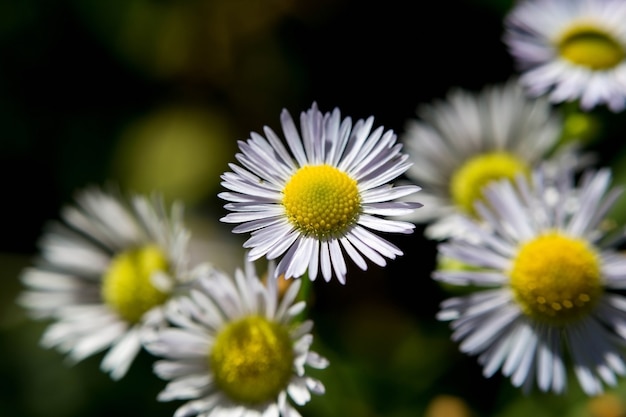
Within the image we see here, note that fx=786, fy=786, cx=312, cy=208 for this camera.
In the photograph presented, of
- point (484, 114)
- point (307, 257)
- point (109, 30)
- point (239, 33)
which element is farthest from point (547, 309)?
point (109, 30)

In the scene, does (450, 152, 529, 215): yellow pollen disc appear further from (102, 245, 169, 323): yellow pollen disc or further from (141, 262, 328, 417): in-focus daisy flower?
(102, 245, 169, 323): yellow pollen disc

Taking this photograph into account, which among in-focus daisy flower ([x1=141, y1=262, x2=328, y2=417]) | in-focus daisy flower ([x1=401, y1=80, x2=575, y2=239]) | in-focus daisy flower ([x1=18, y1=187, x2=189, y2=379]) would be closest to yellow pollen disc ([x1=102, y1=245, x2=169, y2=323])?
in-focus daisy flower ([x1=18, y1=187, x2=189, y2=379])

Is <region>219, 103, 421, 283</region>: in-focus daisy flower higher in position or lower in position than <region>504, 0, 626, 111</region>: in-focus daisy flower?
lower

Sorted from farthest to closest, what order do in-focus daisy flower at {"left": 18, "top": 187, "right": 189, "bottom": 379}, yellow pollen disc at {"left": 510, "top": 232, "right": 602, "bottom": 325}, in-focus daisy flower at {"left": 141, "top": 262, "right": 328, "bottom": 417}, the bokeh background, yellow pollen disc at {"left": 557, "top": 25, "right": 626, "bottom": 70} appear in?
the bokeh background → yellow pollen disc at {"left": 557, "top": 25, "right": 626, "bottom": 70} → in-focus daisy flower at {"left": 18, "top": 187, "right": 189, "bottom": 379} → yellow pollen disc at {"left": 510, "top": 232, "right": 602, "bottom": 325} → in-focus daisy flower at {"left": 141, "top": 262, "right": 328, "bottom": 417}

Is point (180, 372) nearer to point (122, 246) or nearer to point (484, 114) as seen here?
point (122, 246)

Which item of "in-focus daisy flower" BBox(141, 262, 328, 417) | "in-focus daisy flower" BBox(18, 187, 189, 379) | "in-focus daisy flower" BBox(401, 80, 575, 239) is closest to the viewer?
"in-focus daisy flower" BBox(141, 262, 328, 417)

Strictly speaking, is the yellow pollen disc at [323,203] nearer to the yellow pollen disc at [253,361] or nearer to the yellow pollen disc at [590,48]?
the yellow pollen disc at [253,361]

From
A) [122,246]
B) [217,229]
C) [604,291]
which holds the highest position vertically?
[217,229]

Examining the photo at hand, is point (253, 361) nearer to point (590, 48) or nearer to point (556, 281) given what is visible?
point (556, 281)
